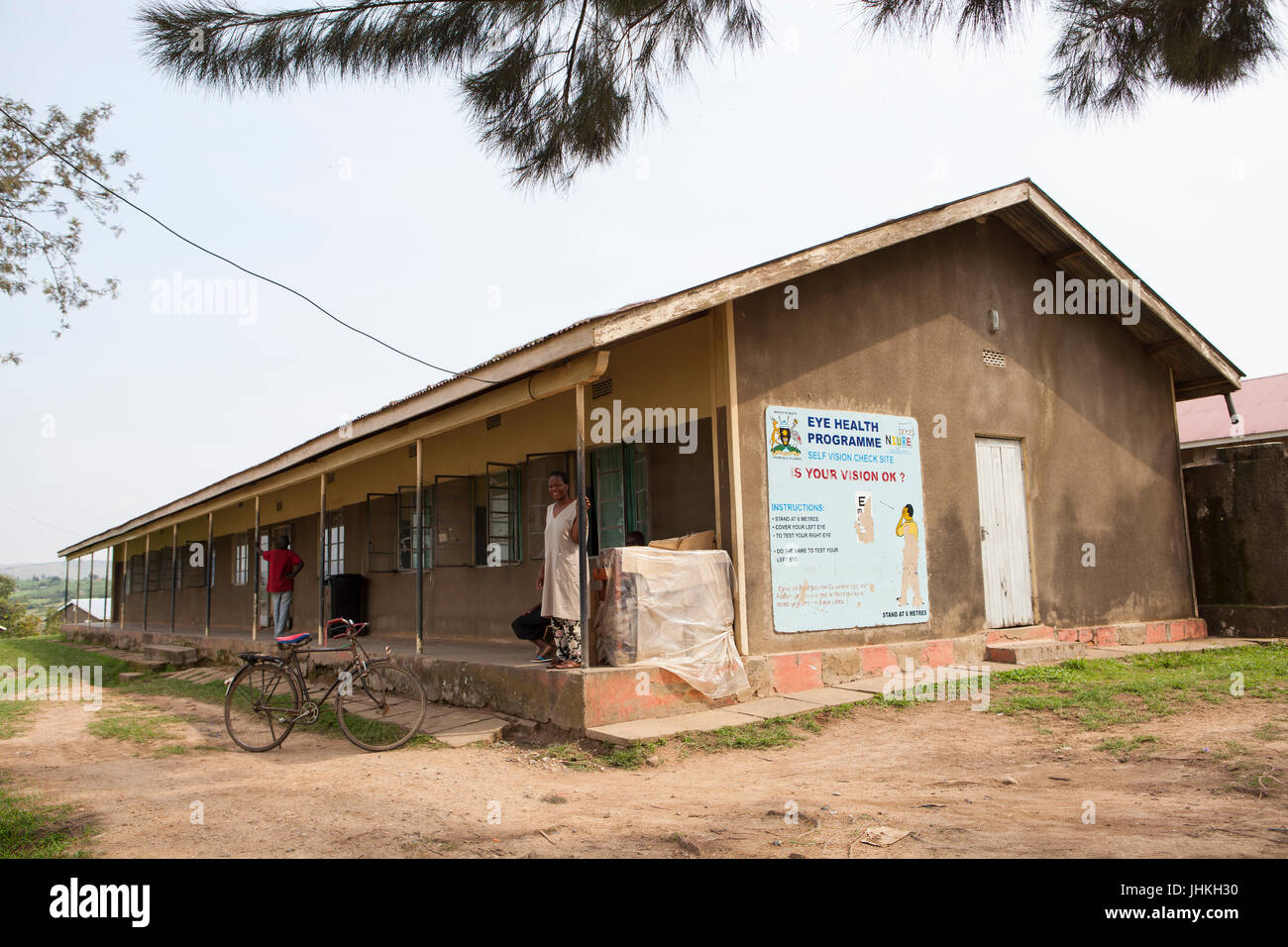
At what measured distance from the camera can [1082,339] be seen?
10.0 meters

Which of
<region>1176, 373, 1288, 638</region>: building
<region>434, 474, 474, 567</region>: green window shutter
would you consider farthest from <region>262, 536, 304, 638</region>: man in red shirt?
<region>1176, 373, 1288, 638</region>: building

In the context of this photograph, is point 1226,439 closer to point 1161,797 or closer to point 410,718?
point 1161,797

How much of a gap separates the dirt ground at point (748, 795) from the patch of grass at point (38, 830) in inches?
5.0

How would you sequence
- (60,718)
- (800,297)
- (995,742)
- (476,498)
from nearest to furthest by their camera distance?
1. (995,742)
2. (800,297)
3. (60,718)
4. (476,498)

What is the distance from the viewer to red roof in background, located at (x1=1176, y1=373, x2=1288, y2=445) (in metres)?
17.5

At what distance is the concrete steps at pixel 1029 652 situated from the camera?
814 centimetres

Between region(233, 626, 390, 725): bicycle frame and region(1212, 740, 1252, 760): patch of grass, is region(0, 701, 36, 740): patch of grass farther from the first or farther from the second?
region(1212, 740, 1252, 760): patch of grass

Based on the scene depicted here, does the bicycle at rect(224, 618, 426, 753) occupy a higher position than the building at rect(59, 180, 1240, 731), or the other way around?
the building at rect(59, 180, 1240, 731)

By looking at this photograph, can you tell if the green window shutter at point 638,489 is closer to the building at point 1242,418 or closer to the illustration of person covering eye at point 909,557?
the illustration of person covering eye at point 909,557

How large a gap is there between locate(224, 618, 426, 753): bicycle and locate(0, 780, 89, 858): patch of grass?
5.70ft

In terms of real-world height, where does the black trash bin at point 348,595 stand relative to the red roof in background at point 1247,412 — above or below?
below

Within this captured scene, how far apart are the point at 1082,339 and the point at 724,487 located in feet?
17.8

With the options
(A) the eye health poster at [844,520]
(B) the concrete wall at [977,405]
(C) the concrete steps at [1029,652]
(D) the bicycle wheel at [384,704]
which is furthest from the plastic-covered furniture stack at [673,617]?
(C) the concrete steps at [1029,652]
